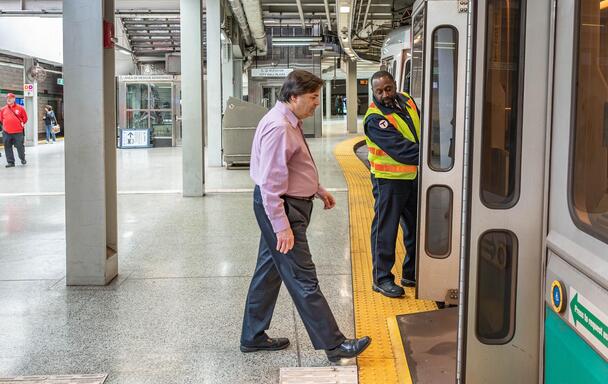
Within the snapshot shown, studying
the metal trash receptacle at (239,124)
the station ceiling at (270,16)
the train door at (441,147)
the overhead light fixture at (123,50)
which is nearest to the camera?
the train door at (441,147)

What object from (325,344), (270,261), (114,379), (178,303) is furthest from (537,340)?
(178,303)

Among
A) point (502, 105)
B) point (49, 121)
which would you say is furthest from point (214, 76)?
point (502, 105)

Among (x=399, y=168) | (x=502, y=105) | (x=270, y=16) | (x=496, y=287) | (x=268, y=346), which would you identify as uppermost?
(x=270, y=16)

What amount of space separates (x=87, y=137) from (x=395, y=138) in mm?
2420

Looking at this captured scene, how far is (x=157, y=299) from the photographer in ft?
15.1

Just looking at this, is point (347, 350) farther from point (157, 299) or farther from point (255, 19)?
point (255, 19)

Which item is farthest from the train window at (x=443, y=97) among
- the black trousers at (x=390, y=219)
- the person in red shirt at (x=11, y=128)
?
the person in red shirt at (x=11, y=128)

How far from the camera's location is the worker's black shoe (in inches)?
175

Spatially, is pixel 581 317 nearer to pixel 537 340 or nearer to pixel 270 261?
pixel 537 340

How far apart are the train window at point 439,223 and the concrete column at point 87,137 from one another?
258 cm

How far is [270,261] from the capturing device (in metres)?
3.46

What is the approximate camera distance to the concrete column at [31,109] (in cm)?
2164

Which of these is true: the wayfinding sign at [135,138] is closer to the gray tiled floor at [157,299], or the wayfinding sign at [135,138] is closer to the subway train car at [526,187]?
the gray tiled floor at [157,299]

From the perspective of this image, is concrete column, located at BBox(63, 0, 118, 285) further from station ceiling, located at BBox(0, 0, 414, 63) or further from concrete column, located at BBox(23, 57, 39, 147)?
concrete column, located at BBox(23, 57, 39, 147)
